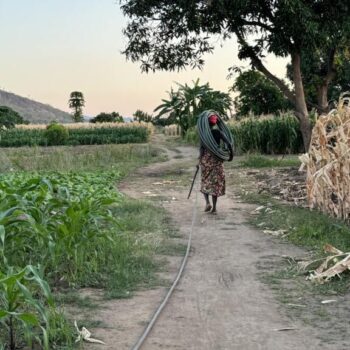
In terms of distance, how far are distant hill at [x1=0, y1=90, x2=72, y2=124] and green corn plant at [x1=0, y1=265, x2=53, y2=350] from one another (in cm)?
12619

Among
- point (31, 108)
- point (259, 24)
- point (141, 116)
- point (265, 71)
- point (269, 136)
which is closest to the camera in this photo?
point (259, 24)

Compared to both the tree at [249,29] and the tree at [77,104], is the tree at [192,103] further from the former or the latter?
the tree at [77,104]

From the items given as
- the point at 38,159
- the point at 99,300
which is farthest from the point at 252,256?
the point at 38,159

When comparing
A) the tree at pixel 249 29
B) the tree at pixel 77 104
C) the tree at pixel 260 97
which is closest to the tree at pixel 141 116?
the tree at pixel 77 104

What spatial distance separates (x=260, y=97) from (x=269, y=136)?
9819 mm

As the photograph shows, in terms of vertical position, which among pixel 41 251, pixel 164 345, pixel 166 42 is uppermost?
pixel 166 42

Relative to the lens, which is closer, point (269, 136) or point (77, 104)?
point (269, 136)

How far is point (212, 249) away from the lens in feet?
23.1

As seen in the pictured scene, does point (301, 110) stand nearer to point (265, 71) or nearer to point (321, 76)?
point (265, 71)

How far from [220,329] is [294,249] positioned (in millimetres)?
2956

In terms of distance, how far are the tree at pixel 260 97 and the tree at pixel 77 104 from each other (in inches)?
1933

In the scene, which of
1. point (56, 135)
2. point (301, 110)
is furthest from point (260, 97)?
point (301, 110)

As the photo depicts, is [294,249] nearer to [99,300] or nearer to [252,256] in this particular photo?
[252,256]

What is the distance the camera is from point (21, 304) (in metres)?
3.77
